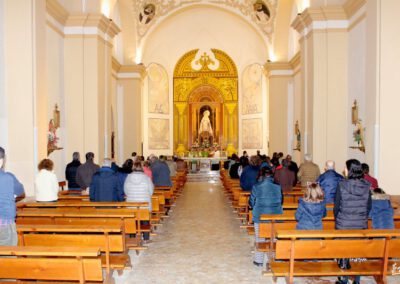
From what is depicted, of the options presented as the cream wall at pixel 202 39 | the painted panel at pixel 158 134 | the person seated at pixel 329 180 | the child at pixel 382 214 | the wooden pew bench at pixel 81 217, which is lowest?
the wooden pew bench at pixel 81 217

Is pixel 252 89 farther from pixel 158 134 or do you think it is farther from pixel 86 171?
pixel 86 171

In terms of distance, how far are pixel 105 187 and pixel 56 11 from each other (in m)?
6.63

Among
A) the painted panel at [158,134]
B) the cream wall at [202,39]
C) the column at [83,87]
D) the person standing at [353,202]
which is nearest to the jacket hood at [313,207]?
the person standing at [353,202]

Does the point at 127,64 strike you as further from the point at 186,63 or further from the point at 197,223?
the point at 197,223

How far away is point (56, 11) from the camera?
11.8 metres

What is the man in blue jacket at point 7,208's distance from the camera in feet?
14.5

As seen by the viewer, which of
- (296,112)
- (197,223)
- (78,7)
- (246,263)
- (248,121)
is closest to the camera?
(246,263)

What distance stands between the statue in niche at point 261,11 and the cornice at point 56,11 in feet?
34.0

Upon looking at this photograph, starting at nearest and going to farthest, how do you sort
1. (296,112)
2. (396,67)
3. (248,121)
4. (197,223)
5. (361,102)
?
1. (396,67)
2. (197,223)
3. (361,102)
4. (296,112)
5. (248,121)

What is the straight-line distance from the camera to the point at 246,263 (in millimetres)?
6266

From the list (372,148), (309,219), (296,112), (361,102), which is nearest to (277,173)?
(372,148)

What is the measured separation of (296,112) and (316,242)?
49.4ft

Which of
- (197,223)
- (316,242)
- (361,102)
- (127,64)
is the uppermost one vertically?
(127,64)

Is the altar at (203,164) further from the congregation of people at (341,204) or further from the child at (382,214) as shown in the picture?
the child at (382,214)
